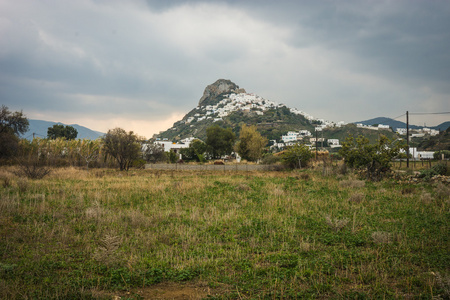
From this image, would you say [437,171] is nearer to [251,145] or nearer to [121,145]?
[251,145]


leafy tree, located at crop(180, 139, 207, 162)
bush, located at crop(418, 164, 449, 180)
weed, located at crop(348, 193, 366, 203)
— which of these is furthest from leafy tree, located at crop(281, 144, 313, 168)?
leafy tree, located at crop(180, 139, 207, 162)

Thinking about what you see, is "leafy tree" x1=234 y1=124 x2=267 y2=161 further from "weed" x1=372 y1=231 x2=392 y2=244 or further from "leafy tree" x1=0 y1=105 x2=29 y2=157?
"weed" x1=372 y1=231 x2=392 y2=244

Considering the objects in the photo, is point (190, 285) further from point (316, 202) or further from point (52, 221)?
point (316, 202)

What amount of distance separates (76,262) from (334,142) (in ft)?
481

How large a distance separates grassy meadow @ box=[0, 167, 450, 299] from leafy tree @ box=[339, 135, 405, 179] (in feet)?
35.2

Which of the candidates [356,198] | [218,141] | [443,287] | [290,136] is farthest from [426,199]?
[290,136]

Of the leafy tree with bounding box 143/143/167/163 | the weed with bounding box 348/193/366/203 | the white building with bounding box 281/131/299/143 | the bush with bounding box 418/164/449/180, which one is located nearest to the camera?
the weed with bounding box 348/193/366/203

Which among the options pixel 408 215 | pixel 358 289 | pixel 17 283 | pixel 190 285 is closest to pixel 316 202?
pixel 408 215

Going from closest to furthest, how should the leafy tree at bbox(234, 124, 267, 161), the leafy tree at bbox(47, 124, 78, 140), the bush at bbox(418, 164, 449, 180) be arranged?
the bush at bbox(418, 164, 449, 180) < the leafy tree at bbox(234, 124, 267, 161) < the leafy tree at bbox(47, 124, 78, 140)

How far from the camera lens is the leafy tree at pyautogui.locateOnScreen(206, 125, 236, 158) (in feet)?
217

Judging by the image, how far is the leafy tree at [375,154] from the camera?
2284cm

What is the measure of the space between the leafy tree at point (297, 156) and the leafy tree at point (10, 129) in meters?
35.1

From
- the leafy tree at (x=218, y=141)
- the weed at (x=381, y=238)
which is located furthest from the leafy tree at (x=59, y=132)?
the weed at (x=381, y=238)

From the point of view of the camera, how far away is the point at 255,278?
558 cm
